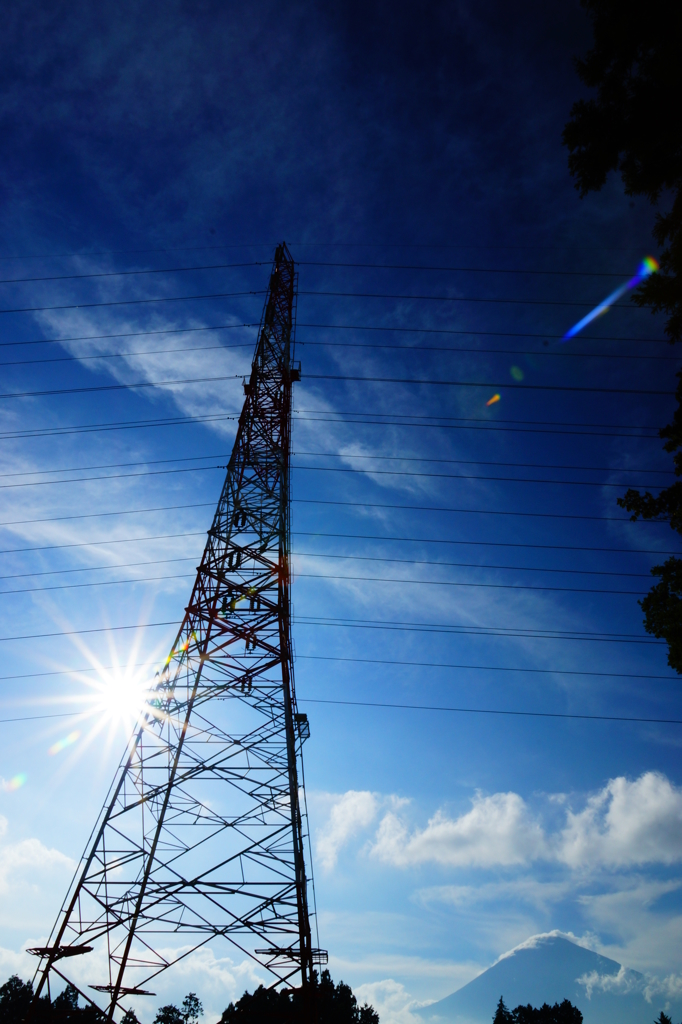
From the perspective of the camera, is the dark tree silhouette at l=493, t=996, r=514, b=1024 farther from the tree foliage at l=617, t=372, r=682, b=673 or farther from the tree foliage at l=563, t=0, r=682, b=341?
the tree foliage at l=563, t=0, r=682, b=341

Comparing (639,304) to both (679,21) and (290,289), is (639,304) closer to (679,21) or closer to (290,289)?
(679,21)

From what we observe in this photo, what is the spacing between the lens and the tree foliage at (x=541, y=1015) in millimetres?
74875

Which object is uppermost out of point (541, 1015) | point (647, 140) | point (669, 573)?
point (647, 140)

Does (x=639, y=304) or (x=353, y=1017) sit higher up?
(x=639, y=304)

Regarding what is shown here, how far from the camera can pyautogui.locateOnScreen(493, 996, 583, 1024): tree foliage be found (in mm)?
74875

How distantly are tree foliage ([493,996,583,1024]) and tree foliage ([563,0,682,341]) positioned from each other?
95.8m

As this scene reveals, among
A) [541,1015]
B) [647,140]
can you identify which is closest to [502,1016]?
[541,1015]

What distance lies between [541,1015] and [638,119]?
10437 centimetres

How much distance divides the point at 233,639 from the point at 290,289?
1747 cm

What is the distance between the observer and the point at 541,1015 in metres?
76.6

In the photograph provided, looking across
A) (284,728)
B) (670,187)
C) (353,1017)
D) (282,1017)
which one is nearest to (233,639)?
(284,728)

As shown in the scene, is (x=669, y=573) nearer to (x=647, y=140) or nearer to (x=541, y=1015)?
(x=647, y=140)

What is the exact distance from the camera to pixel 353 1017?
181 feet

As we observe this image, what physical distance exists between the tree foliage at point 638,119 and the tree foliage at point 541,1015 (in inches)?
3773
